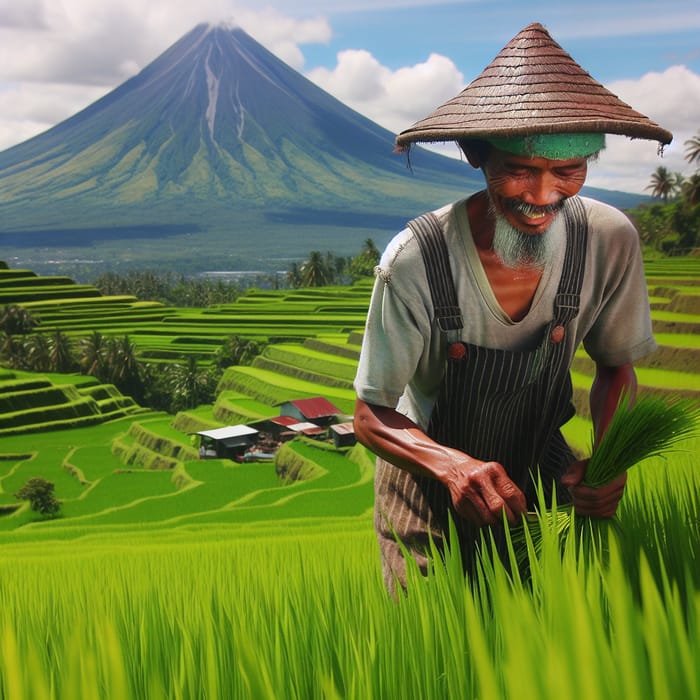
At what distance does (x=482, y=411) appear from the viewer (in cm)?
142

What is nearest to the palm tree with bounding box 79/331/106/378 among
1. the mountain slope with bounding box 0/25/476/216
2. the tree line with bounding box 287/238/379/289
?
the tree line with bounding box 287/238/379/289

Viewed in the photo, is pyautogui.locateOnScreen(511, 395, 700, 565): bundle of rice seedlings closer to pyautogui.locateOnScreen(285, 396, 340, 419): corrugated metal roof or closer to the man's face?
the man's face

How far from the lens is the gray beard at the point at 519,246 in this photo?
1.30 meters

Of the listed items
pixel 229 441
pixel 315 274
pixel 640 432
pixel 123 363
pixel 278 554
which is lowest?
pixel 229 441

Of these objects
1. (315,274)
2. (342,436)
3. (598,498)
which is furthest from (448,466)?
(315,274)

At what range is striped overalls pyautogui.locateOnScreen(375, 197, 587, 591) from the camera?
1.34 metres

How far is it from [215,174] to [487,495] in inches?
3690

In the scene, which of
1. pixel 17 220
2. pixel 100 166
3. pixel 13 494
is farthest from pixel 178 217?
pixel 13 494

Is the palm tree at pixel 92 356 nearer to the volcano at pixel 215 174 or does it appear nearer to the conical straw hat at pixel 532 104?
the conical straw hat at pixel 532 104

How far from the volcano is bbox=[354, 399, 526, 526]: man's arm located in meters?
72.0

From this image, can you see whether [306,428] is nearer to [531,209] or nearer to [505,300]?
[505,300]

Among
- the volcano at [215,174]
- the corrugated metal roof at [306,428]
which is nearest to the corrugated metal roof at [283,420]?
the corrugated metal roof at [306,428]

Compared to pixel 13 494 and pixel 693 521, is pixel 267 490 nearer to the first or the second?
pixel 13 494

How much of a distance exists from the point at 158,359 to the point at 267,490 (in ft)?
38.4
